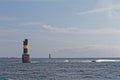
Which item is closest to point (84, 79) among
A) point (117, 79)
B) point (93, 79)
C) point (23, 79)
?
point (93, 79)

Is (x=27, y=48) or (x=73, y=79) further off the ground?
(x=27, y=48)

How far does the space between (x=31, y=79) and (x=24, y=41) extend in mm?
74259

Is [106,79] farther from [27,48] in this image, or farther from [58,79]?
[27,48]

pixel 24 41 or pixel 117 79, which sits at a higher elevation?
pixel 24 41

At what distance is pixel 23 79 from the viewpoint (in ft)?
192

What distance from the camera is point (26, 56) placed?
5271 inches

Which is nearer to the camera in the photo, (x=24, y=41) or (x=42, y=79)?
(x=42, y=79)

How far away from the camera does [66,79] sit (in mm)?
59125

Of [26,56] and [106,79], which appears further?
[26,56]

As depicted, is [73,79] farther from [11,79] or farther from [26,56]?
[26,56]

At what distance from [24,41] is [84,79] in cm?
7385

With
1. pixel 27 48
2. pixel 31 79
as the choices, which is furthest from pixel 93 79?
pixel 27 48

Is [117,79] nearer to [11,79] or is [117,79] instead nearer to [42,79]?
[42,79]

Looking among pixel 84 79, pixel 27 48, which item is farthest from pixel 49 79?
pixel 27 48
